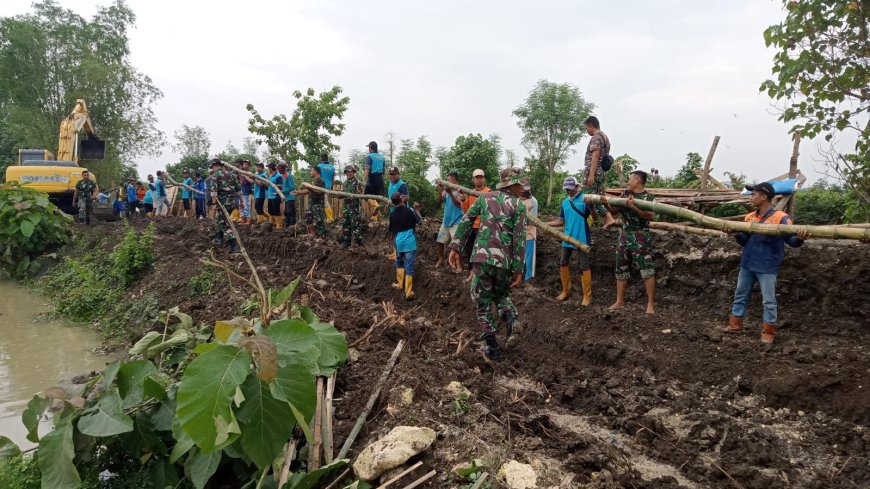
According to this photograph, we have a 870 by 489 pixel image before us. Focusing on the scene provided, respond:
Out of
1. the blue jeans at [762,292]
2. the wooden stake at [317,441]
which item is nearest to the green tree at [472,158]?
the blue jeans at [762,292]

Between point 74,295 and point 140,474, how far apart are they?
893cm

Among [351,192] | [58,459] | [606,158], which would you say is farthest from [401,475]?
[351,192]

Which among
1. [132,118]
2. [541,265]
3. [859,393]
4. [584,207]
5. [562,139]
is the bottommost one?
[859,393]

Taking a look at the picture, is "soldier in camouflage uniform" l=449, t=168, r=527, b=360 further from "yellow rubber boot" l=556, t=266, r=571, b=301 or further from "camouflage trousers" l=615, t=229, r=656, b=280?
"yellow rubber boot" l=556, t=266, r=571, b=301

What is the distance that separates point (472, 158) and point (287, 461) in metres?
14.8

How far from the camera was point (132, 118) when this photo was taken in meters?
33.9

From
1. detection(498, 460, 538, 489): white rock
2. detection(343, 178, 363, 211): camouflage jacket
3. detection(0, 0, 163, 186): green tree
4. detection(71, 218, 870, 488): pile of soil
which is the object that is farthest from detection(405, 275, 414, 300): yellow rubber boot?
detection(0, 0, 163, 186): green tree

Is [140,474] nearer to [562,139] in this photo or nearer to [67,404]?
[67,404]

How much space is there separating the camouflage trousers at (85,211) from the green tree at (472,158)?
11.9 meters

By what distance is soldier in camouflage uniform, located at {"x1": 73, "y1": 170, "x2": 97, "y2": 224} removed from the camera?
16.0 metres

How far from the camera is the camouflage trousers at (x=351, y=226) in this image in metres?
10.7

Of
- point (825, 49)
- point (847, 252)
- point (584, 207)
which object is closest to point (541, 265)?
point (584, 207)

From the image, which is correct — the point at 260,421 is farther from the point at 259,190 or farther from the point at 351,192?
the point at 259,190

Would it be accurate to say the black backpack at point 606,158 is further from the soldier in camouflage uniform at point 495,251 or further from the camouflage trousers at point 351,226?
the camouflage trousers at point 351,226
